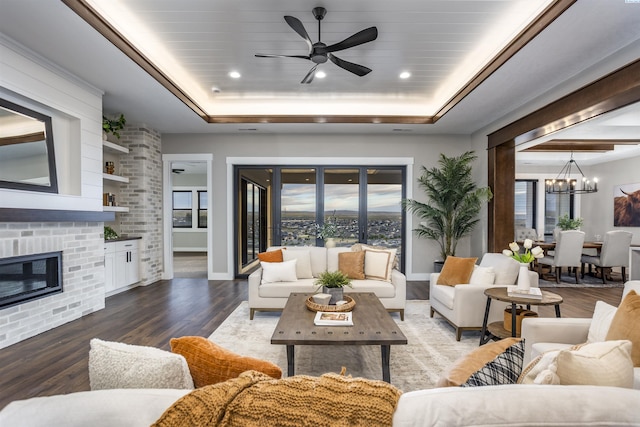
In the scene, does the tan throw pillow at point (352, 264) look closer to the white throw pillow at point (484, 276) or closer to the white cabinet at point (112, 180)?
the white throw pillow at point (484, 276)

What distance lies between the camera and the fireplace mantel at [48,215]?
3.08 metres

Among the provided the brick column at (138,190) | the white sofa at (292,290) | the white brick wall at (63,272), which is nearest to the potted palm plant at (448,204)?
the white sofa at (292,290)

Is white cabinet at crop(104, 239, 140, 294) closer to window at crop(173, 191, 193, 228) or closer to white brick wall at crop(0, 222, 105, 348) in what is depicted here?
white brick wall at crop(0, 222, 105, 348)

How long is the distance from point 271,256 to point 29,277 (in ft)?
8.22

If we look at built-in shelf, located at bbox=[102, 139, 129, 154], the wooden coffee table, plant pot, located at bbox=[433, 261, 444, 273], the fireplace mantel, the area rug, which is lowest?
the area rug

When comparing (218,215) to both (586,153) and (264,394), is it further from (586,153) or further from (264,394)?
(586,153)

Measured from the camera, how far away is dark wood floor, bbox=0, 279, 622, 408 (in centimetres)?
254

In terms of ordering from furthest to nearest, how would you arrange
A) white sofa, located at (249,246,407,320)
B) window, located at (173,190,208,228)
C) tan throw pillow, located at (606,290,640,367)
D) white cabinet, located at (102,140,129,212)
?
window, located at (173,190,208,228) → white cabinet, located at (102,140,129,212) → white sofa, located at (249,246,407,320) → tan throw pillow, located at (606,290,640,367)

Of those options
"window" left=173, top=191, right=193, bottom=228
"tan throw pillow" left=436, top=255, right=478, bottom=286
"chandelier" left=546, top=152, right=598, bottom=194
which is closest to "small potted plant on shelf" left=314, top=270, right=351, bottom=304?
"tan throw pillow" left=436, top=255, right=478, bottom=286

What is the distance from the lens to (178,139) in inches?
252

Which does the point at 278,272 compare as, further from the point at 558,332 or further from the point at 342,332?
the point at 558,332

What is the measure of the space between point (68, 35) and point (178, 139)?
3447 mm

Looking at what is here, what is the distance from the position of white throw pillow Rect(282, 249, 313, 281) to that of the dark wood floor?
3.28 ft

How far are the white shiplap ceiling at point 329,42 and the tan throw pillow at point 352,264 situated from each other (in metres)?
2.32
